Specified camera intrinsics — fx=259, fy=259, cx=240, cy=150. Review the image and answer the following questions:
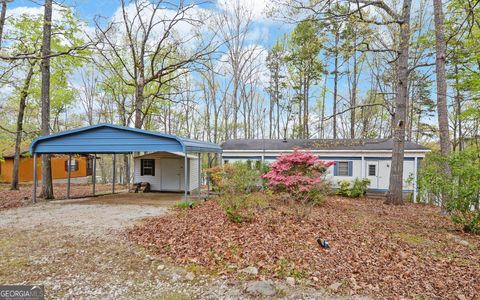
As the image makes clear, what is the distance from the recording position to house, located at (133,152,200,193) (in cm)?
1532

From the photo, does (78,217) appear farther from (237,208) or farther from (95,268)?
(237,208)

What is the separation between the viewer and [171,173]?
15383mm

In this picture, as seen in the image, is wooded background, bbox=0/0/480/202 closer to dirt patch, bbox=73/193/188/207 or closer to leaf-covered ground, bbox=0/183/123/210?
leaf-covered ground, bbox=0/183/123/210

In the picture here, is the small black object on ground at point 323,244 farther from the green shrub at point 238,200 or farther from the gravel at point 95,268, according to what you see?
the green shrub at point 238,200

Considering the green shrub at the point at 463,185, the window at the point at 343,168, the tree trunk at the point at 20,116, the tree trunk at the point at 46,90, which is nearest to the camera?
the green shrub at the point at 463,185

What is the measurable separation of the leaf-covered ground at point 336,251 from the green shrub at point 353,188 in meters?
6.54

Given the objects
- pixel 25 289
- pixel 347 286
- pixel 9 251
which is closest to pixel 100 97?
pixel 9 251

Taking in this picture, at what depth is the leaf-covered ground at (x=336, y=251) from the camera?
3715mm

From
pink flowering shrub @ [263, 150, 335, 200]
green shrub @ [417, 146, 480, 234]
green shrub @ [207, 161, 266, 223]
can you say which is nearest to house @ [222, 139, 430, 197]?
pink flowering shrub @ [263, 150, 335, 200]

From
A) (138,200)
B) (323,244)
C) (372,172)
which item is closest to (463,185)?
(323,244)

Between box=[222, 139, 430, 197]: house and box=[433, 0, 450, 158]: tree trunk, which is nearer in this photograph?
box=[433, 0, 450, 158]: tree trunk

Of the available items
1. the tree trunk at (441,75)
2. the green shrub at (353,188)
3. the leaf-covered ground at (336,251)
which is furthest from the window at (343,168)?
the leaf-covered ground at (336,251)

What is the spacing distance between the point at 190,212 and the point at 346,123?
798 inches

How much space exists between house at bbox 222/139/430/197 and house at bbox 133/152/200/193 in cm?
281
